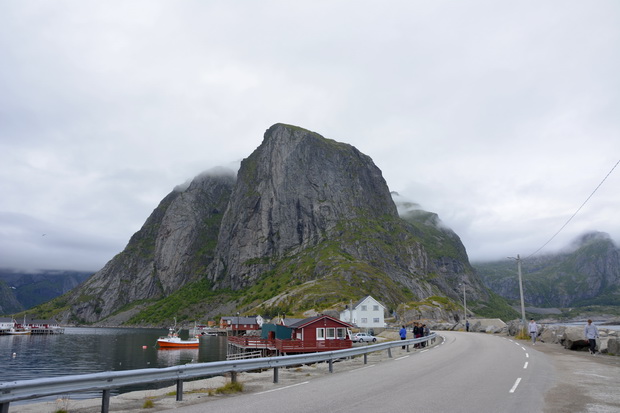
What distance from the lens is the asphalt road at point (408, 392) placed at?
11609 millimetres

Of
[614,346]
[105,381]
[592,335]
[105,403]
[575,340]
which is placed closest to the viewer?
[105,403]

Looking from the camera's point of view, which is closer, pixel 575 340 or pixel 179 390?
pixel 179 390

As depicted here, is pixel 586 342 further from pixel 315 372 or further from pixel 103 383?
pixel 103 383

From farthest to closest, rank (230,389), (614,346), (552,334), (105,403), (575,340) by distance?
(552,334)
(575,340)
(614,346)
(230,389)
(105,403)

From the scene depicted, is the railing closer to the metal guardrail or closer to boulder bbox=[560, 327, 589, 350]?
boulder bbox=[560, 327, 589, 350]

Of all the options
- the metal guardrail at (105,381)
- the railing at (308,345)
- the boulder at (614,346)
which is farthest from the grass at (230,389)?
the railing at (308,345)

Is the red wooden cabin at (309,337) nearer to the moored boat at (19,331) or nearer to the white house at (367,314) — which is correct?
the white house at (367,314)

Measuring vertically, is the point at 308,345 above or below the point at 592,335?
below

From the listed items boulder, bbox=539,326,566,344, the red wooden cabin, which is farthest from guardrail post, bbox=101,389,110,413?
the red wooden cabin

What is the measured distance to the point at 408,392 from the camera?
13891mm

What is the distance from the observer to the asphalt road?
38.1 feet

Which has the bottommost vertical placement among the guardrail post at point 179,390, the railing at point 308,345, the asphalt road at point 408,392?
the railing at point 308,345

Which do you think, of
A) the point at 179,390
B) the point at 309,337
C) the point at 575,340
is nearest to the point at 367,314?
the point at 309,337

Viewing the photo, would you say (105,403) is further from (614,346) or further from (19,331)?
(19,331)
